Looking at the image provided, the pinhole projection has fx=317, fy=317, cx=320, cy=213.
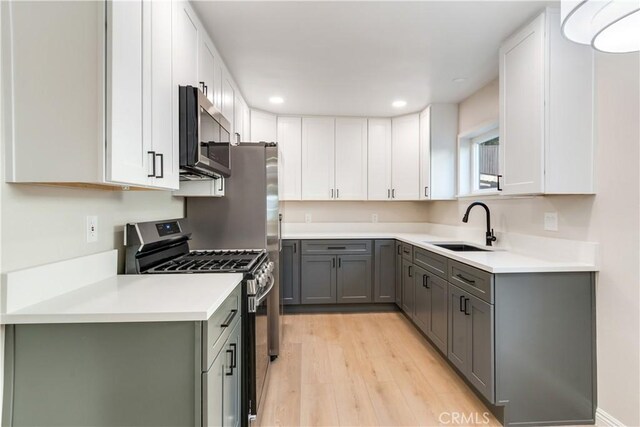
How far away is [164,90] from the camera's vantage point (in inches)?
58.8

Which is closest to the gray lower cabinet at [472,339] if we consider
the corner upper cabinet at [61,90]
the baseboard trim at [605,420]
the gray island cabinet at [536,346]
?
the gray island cabinet at [536,346]

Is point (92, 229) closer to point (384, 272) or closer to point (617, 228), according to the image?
point (617, 228)

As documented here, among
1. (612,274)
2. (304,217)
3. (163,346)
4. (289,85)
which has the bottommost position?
(163,346)

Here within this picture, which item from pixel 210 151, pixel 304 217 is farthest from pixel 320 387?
pixel 304 217

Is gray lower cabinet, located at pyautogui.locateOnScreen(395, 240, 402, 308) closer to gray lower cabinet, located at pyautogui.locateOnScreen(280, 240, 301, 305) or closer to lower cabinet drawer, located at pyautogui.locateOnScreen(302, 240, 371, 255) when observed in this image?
lower cabinet drawer, located at pyautogui.locateOnScreen(302, 240, 371, 255)

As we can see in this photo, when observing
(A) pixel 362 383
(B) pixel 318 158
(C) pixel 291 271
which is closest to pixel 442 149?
(B) pixel 318 158

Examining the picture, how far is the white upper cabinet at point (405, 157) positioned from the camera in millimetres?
3836

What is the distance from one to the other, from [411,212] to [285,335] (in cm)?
234

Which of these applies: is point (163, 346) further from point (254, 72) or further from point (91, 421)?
point (254, 72)

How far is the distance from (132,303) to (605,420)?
245 centimetres

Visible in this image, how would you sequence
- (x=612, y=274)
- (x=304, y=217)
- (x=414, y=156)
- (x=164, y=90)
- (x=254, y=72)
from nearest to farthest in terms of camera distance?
(x=164, y=90) < (x=612, y=274) < (x=254, y=72) < (x=414, y=156) < (x=304, y=217)

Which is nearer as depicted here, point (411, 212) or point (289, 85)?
point (289, 85)

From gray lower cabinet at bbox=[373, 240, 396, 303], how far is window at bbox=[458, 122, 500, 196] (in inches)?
39.3

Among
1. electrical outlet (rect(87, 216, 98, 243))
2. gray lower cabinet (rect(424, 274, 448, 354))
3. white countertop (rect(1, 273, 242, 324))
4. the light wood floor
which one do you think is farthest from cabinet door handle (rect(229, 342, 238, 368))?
gray lower cabinet (rect(424, 274, 448, 354))
